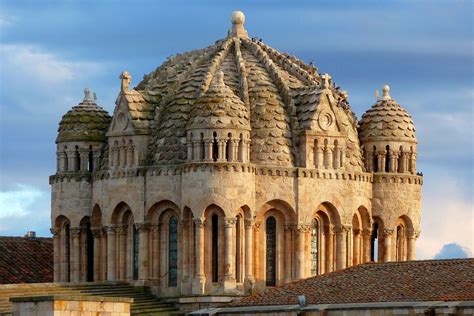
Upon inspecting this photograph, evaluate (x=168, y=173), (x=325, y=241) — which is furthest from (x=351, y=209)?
(x=168, y=173)

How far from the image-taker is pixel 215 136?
96312 millimetres

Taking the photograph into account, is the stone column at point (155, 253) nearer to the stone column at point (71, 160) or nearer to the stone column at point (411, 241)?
the stone column at point (71, 160)

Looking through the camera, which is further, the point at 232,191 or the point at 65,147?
the point at 65,147

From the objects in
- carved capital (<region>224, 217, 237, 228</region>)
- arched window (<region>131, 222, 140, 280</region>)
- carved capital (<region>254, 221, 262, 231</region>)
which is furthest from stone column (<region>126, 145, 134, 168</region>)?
carved capital (<region>254, 221, 262, 231</region>)

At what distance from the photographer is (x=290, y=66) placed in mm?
102688

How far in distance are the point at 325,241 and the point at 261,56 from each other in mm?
8372

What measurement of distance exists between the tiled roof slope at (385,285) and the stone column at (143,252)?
7405 mm

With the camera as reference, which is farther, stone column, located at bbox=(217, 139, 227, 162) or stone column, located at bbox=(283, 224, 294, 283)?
stone column, located at bbox=(283, 224, 294, 283)

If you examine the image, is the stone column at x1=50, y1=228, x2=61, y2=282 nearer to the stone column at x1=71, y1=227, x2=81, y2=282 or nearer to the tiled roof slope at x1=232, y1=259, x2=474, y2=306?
the stone column at x1=71, y1=227, x2=81, y2=282

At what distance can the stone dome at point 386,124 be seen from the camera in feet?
338

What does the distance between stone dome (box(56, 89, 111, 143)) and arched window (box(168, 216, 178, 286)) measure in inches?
235

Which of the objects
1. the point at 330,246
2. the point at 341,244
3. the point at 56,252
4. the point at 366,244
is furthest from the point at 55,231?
the point at 366,244

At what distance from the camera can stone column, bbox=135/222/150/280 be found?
323ft

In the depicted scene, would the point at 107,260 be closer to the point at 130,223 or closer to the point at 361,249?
the point at 130,223
